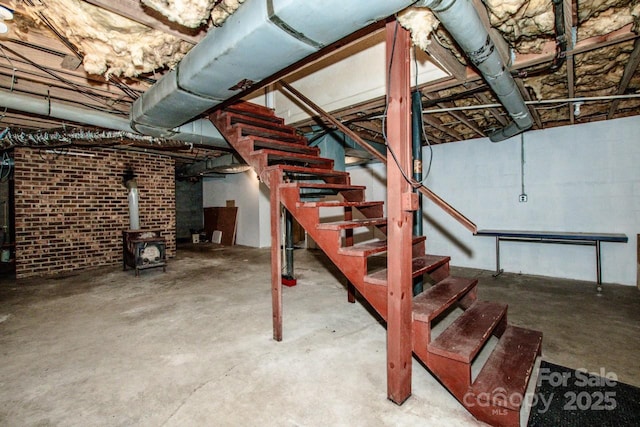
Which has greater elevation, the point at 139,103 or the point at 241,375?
the point at 139,103

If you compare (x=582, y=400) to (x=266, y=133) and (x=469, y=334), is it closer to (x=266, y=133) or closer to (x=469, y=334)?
(x=469, y=334)

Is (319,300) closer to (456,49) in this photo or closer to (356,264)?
(356,264)

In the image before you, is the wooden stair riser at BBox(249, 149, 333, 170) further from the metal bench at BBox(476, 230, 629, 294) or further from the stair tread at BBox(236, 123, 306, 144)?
the metal bench at BBox(476, 230, 629, 294)

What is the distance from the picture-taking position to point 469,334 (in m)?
1.91

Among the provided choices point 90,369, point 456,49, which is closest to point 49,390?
point 90,369

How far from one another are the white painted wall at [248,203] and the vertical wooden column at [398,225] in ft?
23.3

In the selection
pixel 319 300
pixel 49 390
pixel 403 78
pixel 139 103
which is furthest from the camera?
pixel 319 300

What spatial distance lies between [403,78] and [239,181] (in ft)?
26.5

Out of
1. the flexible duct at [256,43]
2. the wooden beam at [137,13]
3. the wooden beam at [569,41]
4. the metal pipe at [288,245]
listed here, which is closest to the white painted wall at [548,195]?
the wooden beam at [569,41]

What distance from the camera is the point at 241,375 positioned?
2.13m

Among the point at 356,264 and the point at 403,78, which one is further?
the point at 356,264

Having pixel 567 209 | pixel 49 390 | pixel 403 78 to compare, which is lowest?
pixel 49 390

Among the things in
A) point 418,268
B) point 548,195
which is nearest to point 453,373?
point 418,268

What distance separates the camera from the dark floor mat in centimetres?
167
